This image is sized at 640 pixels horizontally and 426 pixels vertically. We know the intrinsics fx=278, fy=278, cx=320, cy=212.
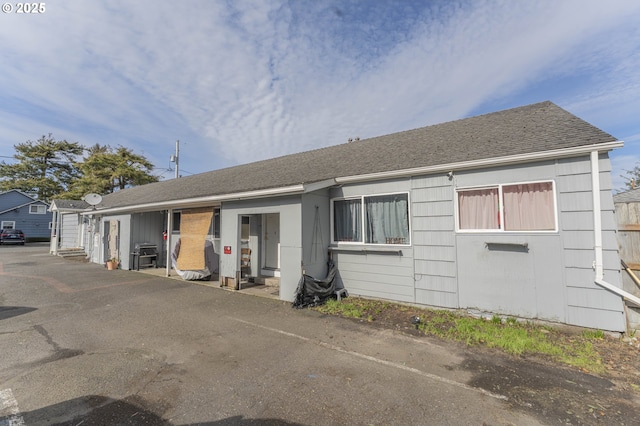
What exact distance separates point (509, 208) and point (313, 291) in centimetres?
456

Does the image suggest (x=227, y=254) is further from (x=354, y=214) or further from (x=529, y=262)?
(x=529, y=262)

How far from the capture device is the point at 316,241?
7285mm

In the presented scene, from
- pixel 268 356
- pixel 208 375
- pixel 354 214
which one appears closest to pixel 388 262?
pixel 354 214

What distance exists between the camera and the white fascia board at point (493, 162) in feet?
Result: 15.1

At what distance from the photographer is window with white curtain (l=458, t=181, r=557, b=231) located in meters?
5.11

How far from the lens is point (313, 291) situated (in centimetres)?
679

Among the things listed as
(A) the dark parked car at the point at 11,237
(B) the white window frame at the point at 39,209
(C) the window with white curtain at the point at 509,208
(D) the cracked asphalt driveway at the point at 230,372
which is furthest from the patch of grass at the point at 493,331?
(B) the white window frame at the point at 39,209

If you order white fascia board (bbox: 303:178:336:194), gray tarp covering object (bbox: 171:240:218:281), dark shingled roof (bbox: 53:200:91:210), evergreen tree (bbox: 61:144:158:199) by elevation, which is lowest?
gray tarp covering object (bbox: 171:240:218:281)

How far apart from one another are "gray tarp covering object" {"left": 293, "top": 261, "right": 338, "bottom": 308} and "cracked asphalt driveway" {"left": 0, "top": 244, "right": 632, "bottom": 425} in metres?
0.44

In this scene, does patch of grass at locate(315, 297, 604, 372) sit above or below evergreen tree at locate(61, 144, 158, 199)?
below

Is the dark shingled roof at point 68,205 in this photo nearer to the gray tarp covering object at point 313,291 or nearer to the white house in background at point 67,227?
the white house in background at point 67,227

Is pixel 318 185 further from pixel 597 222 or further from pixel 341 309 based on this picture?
pixel 597 222

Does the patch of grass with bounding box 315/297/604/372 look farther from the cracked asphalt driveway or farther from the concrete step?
the concrete step

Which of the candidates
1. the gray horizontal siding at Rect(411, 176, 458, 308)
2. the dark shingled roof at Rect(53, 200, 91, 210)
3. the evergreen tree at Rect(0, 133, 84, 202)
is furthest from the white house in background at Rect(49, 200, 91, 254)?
the gray horizontal siding at Rect(411, 176, 458, 308)
